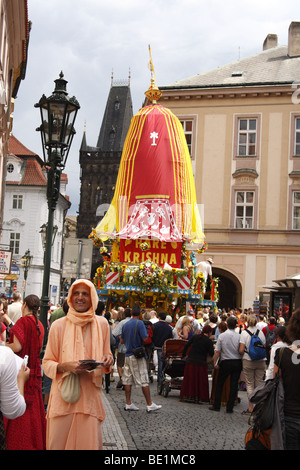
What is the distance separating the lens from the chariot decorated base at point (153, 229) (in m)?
18.6

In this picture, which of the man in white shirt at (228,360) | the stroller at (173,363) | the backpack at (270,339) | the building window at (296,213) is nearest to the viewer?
the man in white shirt at (228,360)

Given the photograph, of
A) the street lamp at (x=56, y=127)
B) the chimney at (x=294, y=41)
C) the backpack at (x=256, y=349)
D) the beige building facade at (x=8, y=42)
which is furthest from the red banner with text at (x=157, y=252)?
the chimney at (x=294, y=41)

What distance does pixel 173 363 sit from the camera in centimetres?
1245

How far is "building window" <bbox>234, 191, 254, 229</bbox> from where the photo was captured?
30312mm

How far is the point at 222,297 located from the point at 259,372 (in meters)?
21.6

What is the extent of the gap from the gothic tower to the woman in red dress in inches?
3549

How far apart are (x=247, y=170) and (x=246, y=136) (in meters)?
1.84

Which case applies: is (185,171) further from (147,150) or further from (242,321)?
(242,321)

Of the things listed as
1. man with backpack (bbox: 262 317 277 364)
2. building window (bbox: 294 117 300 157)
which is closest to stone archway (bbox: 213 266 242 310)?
building window (bbox: 294 117 300 157)

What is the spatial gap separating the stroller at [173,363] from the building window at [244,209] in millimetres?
18127

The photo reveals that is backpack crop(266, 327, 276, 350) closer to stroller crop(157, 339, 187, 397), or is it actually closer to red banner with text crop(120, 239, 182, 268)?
stroller crop(157, 339, 187, 397)

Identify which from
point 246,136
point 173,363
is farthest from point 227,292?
point 173,363

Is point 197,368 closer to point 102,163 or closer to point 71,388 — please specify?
point 71,388

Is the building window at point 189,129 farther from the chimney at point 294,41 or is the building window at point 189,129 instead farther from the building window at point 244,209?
the chimney at point 294,41
